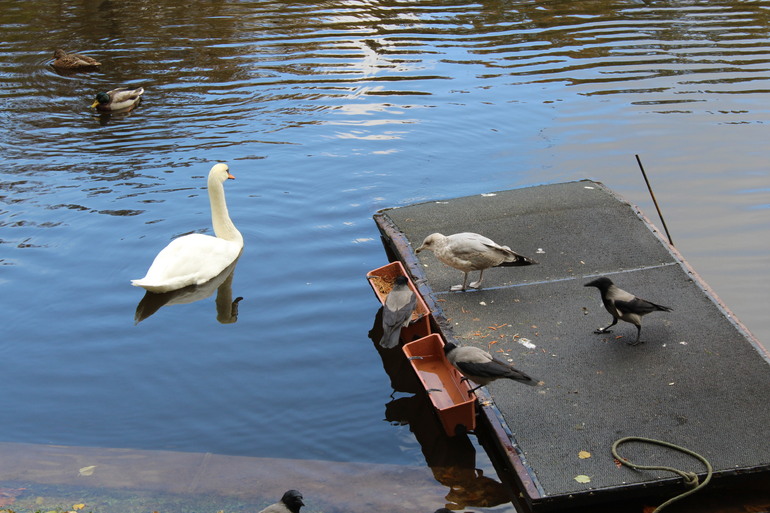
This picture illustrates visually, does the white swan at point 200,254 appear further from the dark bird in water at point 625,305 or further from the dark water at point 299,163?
the dark bird in water at point 625,305

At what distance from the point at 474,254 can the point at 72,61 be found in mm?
10965

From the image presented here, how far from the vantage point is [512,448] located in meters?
6.07

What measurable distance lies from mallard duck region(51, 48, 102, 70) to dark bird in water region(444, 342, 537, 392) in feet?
39.4

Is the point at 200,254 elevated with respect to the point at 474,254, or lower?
lower

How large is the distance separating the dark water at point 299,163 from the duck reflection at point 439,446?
0.49ft

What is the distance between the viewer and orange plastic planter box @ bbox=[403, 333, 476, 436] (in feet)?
21.6

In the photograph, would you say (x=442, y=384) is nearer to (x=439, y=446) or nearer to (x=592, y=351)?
(x=439, y=446)

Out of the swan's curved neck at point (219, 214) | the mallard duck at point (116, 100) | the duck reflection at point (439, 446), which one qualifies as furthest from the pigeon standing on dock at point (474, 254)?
the mallard duck at point (116, 100)

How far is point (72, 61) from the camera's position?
15773 mm

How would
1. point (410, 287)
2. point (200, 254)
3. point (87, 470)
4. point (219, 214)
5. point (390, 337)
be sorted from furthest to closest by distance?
point (219, 214), point (200, 254), point (410, 287), point (390, 337), point (87, 470)

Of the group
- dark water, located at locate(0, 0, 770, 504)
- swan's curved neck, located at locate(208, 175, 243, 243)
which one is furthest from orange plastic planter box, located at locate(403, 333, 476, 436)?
swan's curved neck, located at locate(208, 175, 243, 243)

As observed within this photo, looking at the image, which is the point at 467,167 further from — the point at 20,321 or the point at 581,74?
the point at 20,321

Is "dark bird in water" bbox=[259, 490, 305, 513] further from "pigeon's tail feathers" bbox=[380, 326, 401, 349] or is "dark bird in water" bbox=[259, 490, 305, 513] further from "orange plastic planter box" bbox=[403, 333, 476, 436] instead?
"pigeon's tail feathers" bbox=[380, 326, 401, 349]

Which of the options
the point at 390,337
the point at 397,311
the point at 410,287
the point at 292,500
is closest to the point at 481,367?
the point at 390,337
